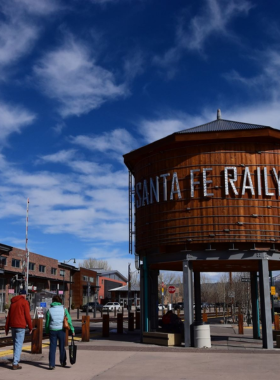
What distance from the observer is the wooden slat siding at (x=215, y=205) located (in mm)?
19062

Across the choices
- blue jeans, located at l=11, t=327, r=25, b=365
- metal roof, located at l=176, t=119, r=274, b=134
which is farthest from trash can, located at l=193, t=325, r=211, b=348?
blue jeans, located at l=11, t=327, r=25, b=365

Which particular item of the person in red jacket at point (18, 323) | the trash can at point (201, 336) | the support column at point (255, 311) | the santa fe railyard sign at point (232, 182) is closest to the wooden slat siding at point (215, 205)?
the santa fe railyard sign at point (232, 182)

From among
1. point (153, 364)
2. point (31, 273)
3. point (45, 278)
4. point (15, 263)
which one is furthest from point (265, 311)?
point (45, 278)

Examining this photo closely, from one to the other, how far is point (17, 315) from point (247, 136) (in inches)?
459

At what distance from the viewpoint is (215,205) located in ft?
63.4

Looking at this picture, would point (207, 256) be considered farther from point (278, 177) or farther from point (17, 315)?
point (17, 315)

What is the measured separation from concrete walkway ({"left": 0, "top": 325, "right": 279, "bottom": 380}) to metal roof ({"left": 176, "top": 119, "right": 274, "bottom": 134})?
895 cm

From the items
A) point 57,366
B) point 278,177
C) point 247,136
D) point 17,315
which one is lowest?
point 57,366

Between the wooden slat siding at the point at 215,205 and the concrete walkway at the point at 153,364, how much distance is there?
4.58 metres

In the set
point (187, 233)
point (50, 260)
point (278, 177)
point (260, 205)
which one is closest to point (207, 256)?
point (187, 233)

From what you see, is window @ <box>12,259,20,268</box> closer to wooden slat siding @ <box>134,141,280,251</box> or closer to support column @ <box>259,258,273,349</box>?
wooden slat siding @ <box>134,141,280,251</box>

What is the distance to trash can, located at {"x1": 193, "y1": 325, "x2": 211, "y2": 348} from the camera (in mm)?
18500

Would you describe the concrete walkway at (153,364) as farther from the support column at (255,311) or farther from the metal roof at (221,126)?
the metal roof at (221,126)

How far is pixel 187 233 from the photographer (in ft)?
64.0
